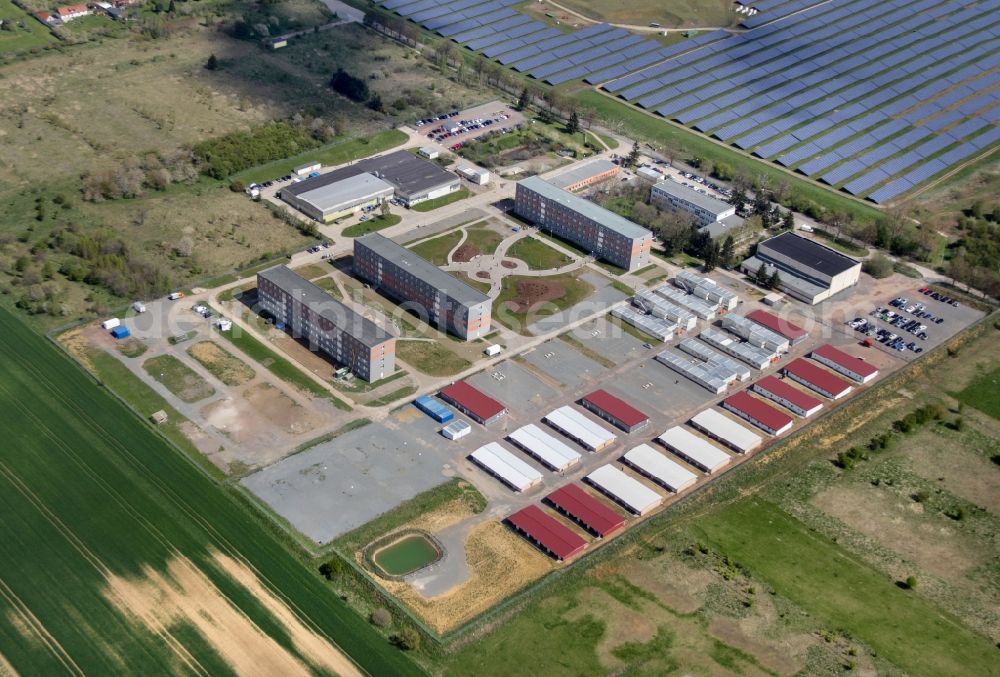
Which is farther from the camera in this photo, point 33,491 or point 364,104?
point 364,104

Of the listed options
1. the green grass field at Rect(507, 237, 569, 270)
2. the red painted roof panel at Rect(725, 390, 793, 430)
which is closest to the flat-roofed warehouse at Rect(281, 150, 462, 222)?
the green grass field at Rect(507, 237, 569, 270)

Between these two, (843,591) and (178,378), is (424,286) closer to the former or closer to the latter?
(178,378)

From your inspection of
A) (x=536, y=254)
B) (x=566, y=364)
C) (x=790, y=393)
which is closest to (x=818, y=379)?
(x=790, y=393)

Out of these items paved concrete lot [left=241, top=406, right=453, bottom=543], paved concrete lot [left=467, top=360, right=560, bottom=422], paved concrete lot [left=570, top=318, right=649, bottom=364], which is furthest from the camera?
paved concrete lot [left=570, top=318, right=649, bottom=364]

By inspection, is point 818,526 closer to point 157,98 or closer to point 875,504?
point 875,504

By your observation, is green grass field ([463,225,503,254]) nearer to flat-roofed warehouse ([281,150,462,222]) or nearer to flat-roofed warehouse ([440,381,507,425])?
flat-roofed warehouse ([281,150,462,222])

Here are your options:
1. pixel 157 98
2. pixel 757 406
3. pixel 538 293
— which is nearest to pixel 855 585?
pixel 757 406
